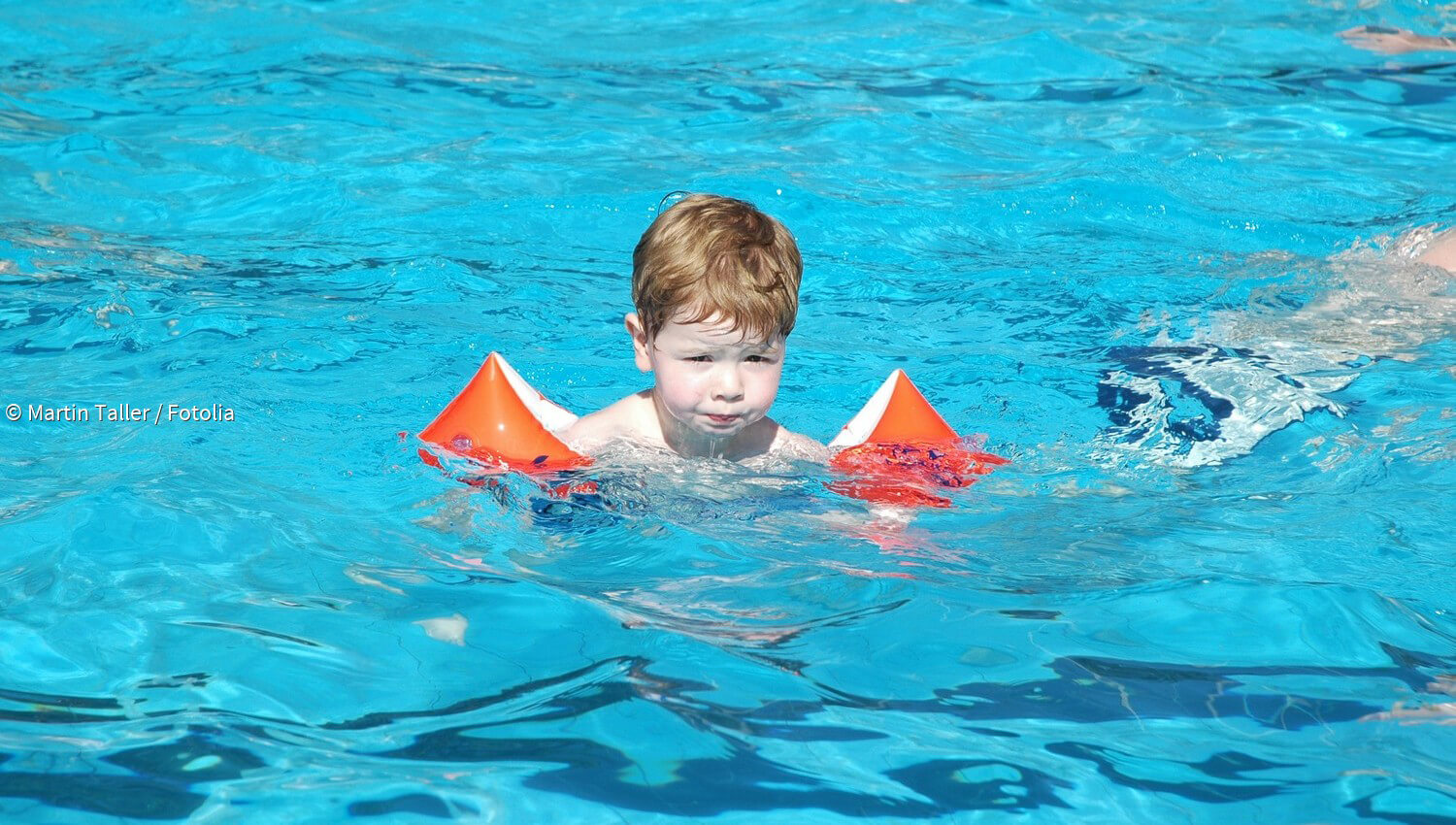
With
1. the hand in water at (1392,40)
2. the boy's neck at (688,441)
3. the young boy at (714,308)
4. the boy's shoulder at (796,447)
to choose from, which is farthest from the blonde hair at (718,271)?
the hand in water at (1392,40)

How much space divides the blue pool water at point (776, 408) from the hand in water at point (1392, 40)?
0.22 m

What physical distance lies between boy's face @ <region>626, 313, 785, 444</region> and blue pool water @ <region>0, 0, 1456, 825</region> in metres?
0.25

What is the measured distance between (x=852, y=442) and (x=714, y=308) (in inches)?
34.5

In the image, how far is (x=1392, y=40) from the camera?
9672 mm

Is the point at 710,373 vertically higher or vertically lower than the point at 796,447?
higher

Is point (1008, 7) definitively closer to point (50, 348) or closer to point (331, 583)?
point (50, 348)

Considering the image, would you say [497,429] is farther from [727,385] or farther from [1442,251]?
[1442,251]

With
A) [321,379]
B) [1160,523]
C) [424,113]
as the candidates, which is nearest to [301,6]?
[424,113]

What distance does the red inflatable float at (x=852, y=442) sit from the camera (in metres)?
3.97

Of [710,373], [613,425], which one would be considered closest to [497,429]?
[613,425]

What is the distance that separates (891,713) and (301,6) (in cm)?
847

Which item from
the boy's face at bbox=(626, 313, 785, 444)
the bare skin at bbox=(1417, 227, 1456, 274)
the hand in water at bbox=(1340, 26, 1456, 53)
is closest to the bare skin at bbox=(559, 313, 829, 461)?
the boy's face at bbox=(626, 313, 785, 444)

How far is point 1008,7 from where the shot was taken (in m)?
10.2

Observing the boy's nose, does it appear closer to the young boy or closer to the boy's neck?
the young boy
